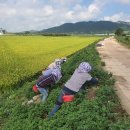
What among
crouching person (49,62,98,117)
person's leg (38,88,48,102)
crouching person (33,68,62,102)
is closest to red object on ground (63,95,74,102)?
crouching person (49,62,98,117)

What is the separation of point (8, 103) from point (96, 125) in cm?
546

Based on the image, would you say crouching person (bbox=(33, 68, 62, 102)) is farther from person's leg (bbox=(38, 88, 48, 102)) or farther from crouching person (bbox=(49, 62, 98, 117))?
crouching person (bbox=(49, 62, 98, 117))

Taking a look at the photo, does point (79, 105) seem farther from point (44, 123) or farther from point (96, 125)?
point (96, 125)

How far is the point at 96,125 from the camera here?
845cm

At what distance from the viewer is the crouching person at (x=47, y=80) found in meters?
11.8

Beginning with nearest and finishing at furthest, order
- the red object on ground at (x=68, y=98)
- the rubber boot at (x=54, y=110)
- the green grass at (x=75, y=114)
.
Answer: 1. the green grass at (x=75, y=114)
2. the rubber boot at (x=54, y=110)
3. the red object on ground at (x=68, y=98)

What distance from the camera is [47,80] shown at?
11891mm

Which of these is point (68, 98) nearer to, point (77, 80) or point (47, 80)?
point (77, 80)

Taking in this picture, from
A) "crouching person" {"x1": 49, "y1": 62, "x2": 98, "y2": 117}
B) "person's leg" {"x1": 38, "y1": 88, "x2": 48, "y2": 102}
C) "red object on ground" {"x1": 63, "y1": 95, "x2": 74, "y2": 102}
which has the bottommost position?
"person's leg" {"x1": 38, "y1": 88, "x2": 48, "y2": 102}

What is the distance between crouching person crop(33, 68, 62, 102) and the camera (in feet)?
38.6

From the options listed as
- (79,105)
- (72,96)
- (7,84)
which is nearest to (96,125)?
(79,105)

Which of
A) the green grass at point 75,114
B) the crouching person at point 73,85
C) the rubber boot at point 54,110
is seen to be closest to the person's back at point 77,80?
the crouching person at point 73,85

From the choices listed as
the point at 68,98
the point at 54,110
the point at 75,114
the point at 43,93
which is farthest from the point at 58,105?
the point at 43,93

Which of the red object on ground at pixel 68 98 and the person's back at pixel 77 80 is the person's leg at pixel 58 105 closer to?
the red object on ground at pixel 68 98
